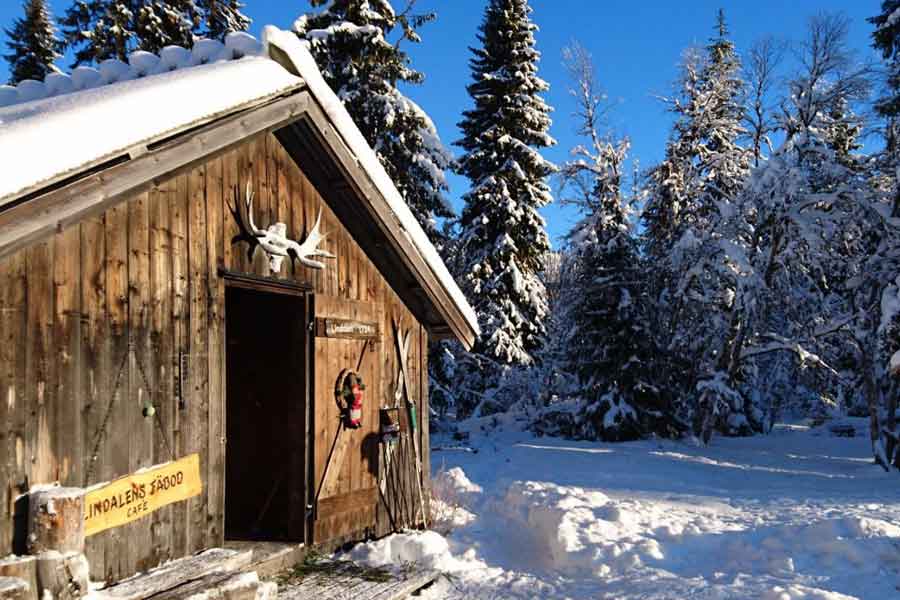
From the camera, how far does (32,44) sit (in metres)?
22.8

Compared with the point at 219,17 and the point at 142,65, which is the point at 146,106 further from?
the point at 219,17

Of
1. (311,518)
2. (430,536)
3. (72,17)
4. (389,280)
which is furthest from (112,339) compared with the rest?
(72,17)

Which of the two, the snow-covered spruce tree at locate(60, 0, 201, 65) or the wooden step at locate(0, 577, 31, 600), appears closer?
the wooden step at locate(0, 577, 31, 600)

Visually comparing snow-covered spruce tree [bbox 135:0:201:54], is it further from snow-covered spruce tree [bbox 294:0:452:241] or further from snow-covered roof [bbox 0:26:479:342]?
snow-covered roof [bbox 0:26:479:342]

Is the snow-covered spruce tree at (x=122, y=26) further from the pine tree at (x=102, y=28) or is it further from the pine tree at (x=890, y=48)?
the pine tree at (x=890, y=48)

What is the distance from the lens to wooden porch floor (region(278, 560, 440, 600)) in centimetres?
568

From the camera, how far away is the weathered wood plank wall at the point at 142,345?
4.23 metres

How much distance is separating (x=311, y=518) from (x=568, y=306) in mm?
14037

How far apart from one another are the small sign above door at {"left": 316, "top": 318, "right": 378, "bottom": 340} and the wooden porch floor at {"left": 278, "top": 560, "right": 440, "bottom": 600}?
2.18m

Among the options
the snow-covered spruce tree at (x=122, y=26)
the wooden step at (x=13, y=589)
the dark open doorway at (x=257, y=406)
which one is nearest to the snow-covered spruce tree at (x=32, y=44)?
the snow-covered spruce tree at (x=122, y=26)

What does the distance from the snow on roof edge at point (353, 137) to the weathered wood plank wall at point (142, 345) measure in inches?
23.6

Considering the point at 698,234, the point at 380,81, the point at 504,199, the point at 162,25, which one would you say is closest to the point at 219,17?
the point at 162,25

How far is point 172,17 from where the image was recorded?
59.5ft

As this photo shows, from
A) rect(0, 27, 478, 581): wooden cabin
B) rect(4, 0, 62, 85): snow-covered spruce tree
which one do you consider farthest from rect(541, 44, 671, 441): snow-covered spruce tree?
rect(4, 0, 62, 85): snow-covered spruce tree
